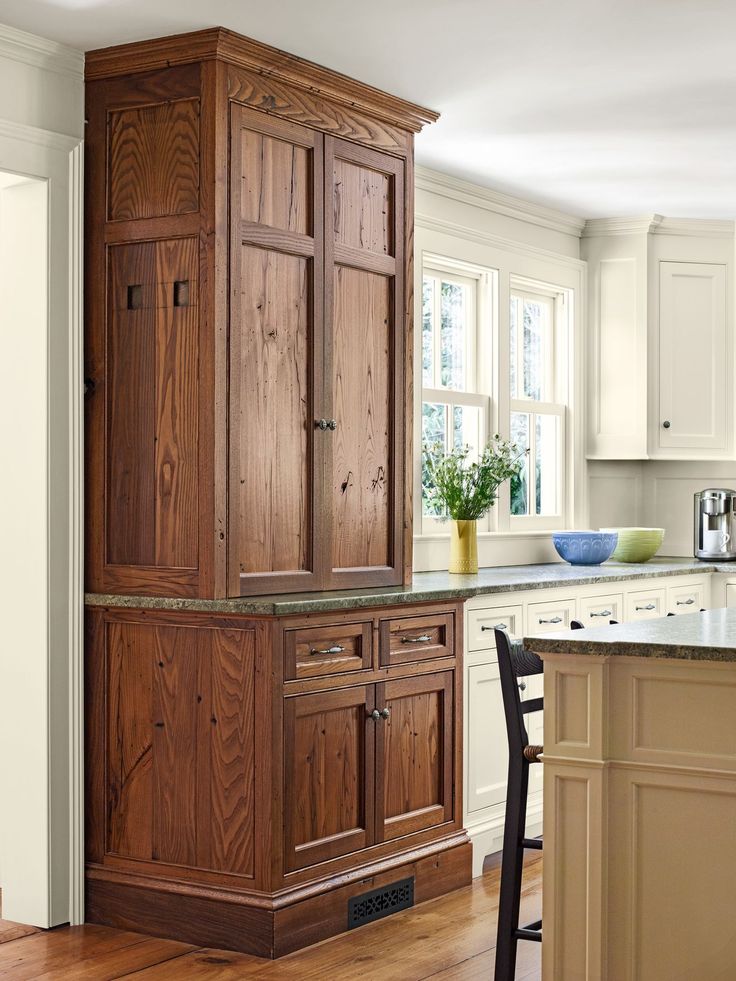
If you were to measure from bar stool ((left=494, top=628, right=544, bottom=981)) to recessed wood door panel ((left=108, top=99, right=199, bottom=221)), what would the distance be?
1.64m

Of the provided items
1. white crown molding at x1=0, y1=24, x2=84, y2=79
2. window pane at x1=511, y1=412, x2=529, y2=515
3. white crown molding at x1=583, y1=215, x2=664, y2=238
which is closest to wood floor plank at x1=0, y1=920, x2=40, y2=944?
white crown molding at x1=0, y1=24, x2=84, y2=79

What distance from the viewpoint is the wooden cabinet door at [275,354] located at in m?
3.73

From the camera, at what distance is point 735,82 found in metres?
4.12

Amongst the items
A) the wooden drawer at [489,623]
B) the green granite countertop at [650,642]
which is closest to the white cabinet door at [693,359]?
the wooden drawer at [489,623]

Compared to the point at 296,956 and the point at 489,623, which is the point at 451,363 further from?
the point at 296,956

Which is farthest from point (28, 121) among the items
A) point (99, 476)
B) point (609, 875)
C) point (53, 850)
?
point (609, 875)

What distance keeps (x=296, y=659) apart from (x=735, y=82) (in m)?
2.29

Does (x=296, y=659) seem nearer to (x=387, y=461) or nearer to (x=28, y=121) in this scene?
(x=387, y=461)

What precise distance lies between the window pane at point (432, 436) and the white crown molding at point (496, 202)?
0.87 metres

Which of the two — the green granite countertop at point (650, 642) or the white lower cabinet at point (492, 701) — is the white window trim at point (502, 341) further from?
the green granite countertop at point (650, 642)

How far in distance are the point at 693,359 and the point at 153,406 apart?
11.0ft

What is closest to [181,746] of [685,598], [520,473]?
[520,473]

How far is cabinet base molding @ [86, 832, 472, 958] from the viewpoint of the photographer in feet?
11.6

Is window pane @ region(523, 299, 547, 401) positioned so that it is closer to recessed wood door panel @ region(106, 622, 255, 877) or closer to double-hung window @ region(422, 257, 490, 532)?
double-hung window @ region(422, 257, 490, 532)
